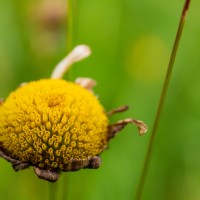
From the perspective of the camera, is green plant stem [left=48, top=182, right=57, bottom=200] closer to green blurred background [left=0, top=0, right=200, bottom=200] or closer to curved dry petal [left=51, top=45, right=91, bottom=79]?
green blurred background [left=0, top=0, right=200, bottom=200]

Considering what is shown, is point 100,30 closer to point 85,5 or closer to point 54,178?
point 85,5

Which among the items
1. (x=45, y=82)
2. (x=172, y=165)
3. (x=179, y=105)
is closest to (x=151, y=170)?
(x=172, y=165)

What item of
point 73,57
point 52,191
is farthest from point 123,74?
point 52,191

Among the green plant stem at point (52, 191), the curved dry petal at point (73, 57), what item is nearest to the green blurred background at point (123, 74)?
the green plant stem at point (52, 191)

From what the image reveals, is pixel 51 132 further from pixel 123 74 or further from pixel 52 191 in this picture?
pixel 123 74

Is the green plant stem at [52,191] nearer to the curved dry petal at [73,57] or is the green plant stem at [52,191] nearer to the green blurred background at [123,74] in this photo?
the green blurred background at [123,74]

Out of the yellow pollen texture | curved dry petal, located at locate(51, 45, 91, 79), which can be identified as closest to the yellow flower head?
the yellow pollen texture
